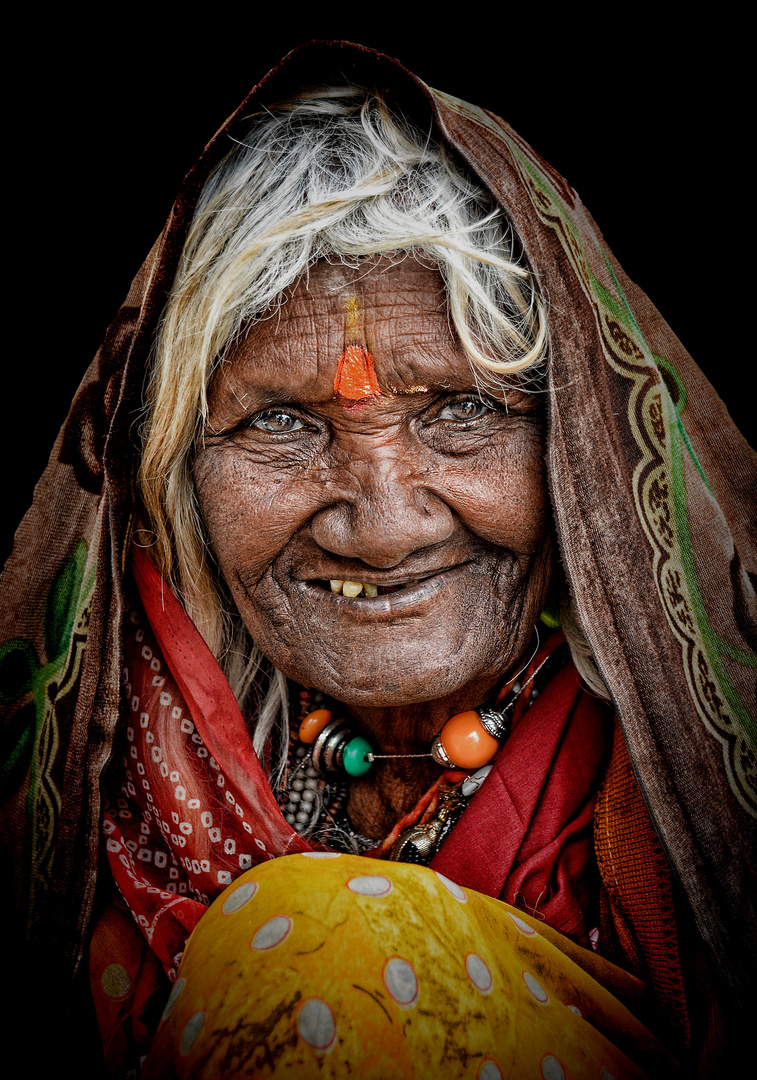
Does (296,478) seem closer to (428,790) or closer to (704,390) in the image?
(428,790)

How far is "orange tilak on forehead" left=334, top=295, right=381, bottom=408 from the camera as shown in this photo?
1288 mm

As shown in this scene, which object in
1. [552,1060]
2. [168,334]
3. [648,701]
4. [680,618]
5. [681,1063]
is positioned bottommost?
[681,1063]

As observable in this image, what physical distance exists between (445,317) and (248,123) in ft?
1.80

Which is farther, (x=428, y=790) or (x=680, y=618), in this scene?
(x=428, y=790)

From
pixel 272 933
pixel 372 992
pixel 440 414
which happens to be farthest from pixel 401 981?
pixel 440 414

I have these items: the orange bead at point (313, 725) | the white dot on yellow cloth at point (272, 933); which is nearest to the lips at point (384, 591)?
the orange bead at point (313, 725)

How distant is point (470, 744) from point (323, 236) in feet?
3.20

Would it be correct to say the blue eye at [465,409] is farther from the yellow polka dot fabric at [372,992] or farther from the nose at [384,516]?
the yellow polka dot fabric at [372,992]

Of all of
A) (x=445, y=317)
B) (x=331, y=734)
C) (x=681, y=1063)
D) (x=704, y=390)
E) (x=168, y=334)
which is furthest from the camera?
(x=331, y=734)

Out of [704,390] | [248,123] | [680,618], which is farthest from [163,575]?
[704,390]

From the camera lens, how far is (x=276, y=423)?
140 centimetres

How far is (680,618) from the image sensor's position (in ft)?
4.02

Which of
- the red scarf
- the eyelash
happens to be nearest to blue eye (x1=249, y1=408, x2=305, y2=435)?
the eyelash

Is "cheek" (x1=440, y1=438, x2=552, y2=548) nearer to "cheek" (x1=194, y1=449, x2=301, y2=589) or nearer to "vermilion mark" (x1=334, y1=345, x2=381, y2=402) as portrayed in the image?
"vermilion mark" (x1=334, y1=345, x2=381, y2=402)
